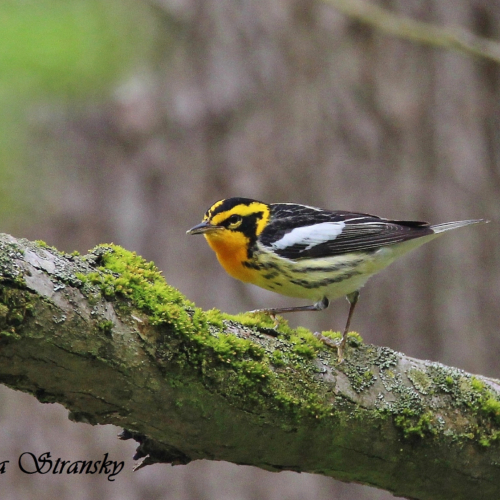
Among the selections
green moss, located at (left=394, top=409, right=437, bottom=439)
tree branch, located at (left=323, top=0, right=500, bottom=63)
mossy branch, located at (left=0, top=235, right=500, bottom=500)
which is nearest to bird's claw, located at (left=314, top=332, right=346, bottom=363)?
mossy branch, located at (left=0, top=235, right=500, bottom=500)

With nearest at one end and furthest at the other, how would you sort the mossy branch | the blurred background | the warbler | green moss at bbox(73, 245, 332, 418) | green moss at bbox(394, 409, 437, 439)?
the mossy branch, green moss at bbox(73, 245, 332, 418), green moss at bbox(394, 409, 437, 439), the warbler, the blurred background

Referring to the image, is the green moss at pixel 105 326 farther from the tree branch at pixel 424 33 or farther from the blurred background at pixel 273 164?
the blurred background at pixel 273 164

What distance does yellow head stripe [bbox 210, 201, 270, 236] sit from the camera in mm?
4422

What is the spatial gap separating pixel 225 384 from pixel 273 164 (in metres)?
3.70

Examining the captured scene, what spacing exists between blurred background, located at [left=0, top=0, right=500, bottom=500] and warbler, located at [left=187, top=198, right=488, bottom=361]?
5.26ft

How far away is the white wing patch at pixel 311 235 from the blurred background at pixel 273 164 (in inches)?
65.6

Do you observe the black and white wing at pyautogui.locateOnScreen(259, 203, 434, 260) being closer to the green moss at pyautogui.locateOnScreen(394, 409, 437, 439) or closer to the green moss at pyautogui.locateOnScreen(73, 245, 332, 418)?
the green moss at pyautogui.locateOnScreen(73, 245, 332, 418)

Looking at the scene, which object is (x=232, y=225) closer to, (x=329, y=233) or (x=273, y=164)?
(x=329, y=233)

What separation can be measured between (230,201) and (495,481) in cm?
231

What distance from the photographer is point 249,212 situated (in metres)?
4.52

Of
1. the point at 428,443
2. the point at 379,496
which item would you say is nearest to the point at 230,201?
the point at 428,443

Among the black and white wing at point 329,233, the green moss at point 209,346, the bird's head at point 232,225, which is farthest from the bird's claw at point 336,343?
the bird's head at point 232,225

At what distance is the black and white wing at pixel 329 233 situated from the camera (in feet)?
14.1

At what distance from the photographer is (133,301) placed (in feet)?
8.64
